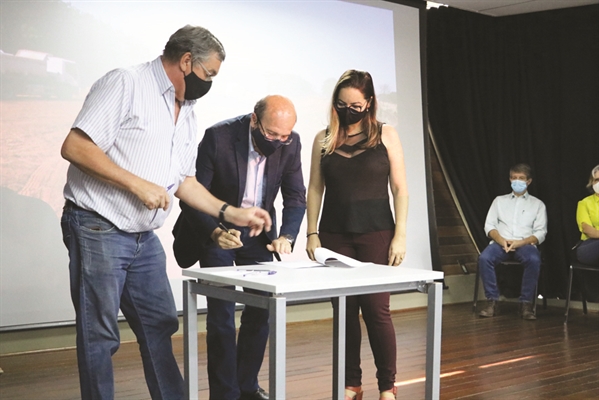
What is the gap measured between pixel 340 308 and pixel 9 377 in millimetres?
2121

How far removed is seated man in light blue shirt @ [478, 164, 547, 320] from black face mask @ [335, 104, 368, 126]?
333cm

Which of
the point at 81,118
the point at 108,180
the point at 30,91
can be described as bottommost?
the point at 108,180

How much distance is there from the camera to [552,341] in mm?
5023

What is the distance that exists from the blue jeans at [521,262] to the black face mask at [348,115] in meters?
3.35

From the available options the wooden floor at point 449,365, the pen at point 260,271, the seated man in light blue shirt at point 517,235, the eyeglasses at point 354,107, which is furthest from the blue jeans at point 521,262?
the pen at point 260,271

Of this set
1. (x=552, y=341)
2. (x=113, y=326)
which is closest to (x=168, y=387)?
(x=113, y=326)

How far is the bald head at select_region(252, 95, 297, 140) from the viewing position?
2.97 meters

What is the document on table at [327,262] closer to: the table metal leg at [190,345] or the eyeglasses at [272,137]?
the table metal leg at [190,345]

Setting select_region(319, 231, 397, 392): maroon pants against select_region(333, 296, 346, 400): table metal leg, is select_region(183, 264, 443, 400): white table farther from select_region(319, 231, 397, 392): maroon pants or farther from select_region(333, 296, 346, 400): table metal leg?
select_region(319, 231, 397, 392): maroon pants

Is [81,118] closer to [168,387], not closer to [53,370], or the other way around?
[168,387]

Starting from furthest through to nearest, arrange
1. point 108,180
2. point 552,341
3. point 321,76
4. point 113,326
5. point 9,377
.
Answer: point 321,76 → point 552,341 → point 9,377 → point 113,326 → point 108,180

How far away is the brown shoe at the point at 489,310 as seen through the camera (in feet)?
19.7

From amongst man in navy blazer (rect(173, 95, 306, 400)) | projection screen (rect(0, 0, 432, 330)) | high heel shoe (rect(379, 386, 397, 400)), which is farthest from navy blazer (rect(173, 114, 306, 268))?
projection screen (rect(0, 0, 432, 330))

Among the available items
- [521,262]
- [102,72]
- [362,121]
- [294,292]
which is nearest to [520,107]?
[521,262]
